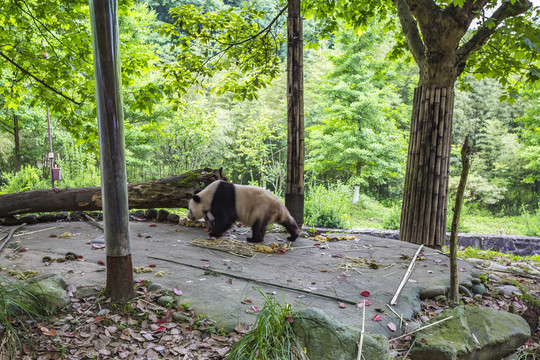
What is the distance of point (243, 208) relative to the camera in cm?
555

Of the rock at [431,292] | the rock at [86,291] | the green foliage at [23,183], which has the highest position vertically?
the green foliage at [23,183]

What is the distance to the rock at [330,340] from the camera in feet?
7.96

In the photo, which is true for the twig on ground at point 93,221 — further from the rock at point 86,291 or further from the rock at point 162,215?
the rock at point 86,291

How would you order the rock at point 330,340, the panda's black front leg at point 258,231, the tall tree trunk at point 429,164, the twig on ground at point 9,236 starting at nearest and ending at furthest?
1. the rock at point 330,340
2. the twig on ground at point 9,236
3. the panda's black front leg at point 258,231
4. the tall tree trunk at point 429,164

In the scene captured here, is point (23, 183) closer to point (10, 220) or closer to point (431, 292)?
point (10, 220)

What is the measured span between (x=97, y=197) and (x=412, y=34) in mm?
5830

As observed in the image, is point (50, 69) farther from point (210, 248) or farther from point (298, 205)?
point (298, 205)

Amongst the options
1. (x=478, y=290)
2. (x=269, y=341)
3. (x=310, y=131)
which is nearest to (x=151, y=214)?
(x=269, y=341)

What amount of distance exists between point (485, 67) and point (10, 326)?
6.95m

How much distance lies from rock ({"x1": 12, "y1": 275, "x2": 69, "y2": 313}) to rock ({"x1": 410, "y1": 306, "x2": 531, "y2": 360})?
273 centimetres

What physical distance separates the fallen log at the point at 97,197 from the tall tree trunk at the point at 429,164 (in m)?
3.30

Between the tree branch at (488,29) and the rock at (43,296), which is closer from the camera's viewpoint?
the rock at (43,296)

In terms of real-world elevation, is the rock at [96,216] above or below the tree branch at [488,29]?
below

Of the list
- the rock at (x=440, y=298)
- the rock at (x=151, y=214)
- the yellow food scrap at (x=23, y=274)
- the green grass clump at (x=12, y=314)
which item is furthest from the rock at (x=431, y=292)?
the rock at (x=151, y=214)
